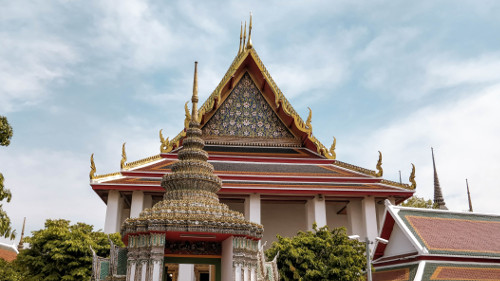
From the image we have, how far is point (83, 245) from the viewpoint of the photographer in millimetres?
10281

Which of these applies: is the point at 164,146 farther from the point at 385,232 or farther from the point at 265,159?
the point at 385,232

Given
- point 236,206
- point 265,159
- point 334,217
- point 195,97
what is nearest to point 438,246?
point 195,97

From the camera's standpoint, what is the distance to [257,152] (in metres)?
16.4

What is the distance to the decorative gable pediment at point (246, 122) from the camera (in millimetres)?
16641

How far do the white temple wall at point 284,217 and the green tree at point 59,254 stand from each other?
22.9 feet

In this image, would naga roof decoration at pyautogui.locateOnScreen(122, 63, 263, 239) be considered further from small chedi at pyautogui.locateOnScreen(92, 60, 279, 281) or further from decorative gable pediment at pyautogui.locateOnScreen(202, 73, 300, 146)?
decorative gable pediment at pyautogui.locateOnScreen(202, 73, 300, 146)

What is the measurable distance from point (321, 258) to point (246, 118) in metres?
7.99

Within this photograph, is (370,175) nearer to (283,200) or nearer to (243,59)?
(283,200)

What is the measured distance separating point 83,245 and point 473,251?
8.42m

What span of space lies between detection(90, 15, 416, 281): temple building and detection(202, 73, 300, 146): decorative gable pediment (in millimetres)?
37

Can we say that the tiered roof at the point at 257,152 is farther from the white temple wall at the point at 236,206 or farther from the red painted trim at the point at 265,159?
the white temple wall at the point at 236,206

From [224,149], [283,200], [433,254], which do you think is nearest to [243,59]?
[224,149]

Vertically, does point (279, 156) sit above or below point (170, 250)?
above

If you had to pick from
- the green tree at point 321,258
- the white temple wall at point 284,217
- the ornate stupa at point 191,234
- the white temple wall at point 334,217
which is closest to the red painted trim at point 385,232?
the green tree at point 321,258
